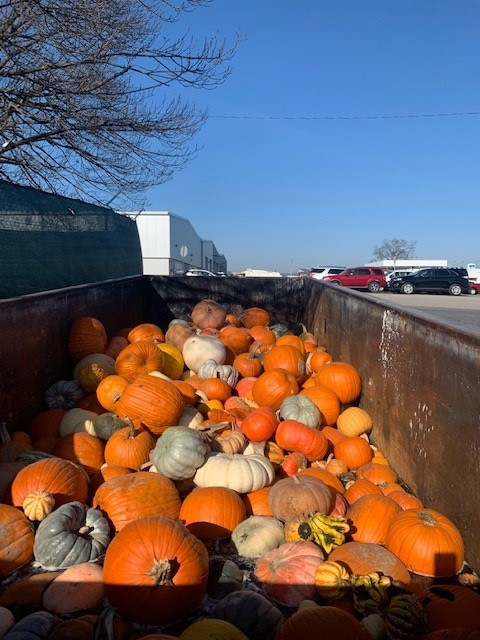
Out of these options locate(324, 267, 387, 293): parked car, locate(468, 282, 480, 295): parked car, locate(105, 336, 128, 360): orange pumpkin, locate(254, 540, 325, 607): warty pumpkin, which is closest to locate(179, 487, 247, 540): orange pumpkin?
locate(254, 540, 325, 607): warty pumpkin

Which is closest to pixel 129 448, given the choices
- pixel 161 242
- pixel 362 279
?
pixel 362 279

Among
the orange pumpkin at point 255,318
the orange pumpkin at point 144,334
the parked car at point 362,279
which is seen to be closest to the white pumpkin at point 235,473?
the orange pumpkin at point 144,334

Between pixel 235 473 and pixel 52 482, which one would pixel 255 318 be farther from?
pixel 52 482

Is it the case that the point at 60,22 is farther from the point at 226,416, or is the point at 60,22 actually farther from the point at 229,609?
the point at 229,609

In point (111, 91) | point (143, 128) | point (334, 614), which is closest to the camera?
point (334, 614)

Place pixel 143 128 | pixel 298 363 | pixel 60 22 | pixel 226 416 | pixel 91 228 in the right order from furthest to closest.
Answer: pixel 143 128
pixel 60 22
pixel 91 228
pixel 298 363
pixel 226 416

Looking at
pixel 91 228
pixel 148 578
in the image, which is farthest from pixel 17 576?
pixel 91 228

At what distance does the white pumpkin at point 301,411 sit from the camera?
398 cm

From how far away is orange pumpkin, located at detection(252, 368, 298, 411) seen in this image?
447 centimetres

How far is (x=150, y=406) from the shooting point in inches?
142

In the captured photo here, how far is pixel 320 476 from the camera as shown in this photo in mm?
3201

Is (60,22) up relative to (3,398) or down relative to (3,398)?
up

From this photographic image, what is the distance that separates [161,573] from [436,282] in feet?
104

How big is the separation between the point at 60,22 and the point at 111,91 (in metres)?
1.81
